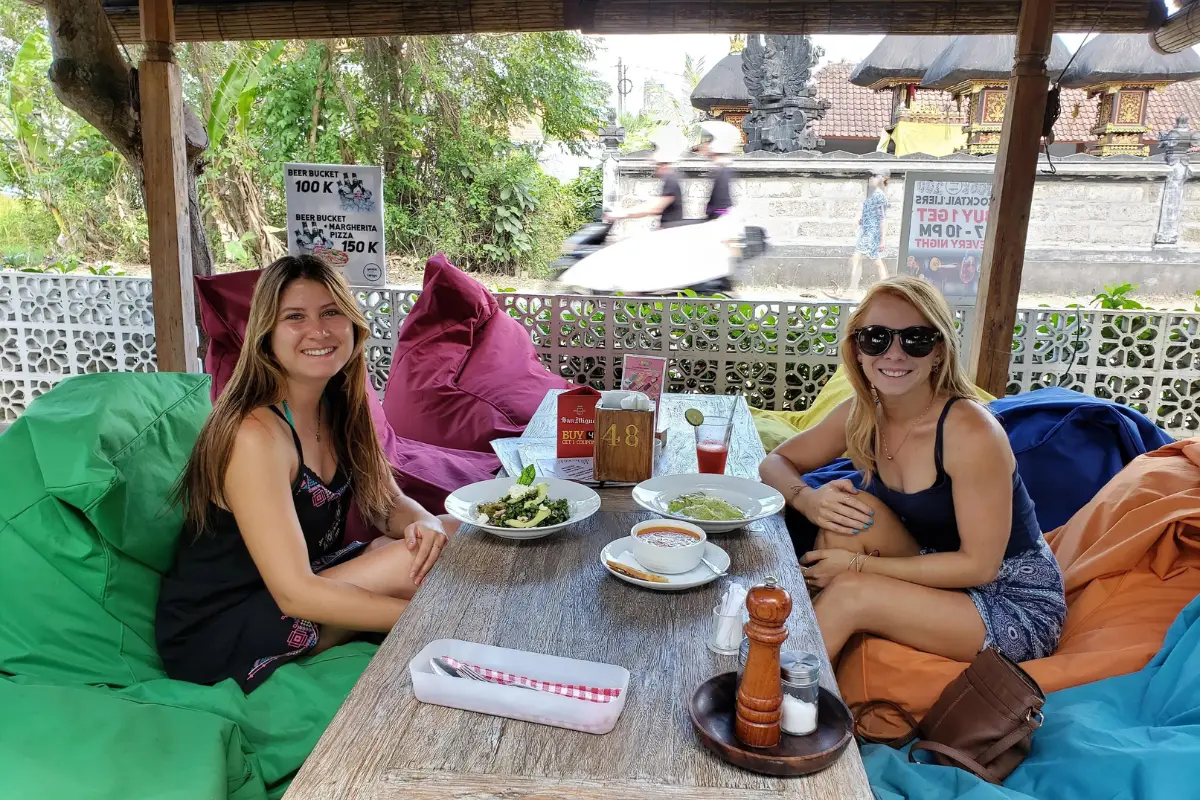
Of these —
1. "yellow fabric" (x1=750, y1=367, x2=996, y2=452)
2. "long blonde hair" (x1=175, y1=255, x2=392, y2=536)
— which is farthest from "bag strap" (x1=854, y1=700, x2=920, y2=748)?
"yellow fabric" (x1=750, y1=367, x2=996, y2=452)

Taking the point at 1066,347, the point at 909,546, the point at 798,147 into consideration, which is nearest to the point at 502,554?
the point at 909,546

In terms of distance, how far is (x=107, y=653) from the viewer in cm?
178

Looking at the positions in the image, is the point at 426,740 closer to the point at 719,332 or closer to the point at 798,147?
the point at 719,332

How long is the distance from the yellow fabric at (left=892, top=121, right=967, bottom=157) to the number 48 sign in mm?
9910

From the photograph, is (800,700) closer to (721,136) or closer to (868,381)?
A: (868,381)

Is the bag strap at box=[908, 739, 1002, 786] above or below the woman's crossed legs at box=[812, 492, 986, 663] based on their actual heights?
below

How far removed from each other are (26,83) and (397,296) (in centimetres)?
895

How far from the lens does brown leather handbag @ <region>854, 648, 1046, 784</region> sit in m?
1.64

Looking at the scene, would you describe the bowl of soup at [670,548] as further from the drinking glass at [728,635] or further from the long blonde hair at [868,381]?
the long blonde hair at [868,381]

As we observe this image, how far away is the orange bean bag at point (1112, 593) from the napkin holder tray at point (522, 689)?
1.01 meters

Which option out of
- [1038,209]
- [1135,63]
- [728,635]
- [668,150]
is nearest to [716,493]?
[728,635]

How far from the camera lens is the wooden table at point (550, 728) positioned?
1057mm

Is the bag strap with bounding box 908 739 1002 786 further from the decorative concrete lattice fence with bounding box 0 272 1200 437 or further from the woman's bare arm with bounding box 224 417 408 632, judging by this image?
the decorative concrete lattice fence with bounding box 0 272 1200 437

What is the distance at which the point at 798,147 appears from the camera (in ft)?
40.0
